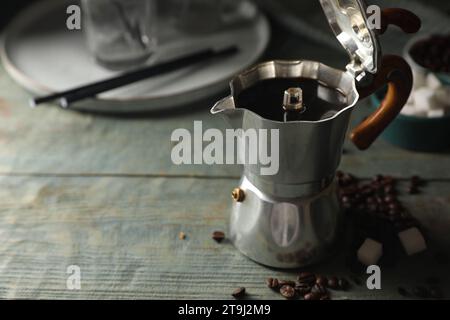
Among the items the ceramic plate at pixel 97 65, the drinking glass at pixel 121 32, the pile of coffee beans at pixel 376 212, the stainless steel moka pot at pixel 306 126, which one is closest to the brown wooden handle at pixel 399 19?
the stainless steel moka pot at pixel 306 126

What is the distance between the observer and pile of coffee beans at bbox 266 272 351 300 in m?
0.61

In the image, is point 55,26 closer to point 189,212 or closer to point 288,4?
point 288,4

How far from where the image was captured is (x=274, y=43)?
1.01 m

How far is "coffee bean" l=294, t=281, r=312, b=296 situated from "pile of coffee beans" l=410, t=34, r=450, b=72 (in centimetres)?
36

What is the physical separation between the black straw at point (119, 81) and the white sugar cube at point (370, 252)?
0.39m

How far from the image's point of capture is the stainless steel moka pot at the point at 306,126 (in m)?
0.58

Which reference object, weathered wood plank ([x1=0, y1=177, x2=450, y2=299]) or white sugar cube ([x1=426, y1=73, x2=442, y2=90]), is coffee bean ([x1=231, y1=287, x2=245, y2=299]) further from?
white sugar cube ([x1=426, y1=73, x2=442, y2=90])

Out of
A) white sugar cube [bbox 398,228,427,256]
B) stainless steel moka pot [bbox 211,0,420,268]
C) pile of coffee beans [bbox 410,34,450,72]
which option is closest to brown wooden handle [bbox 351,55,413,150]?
stainless steel moka pot [bbox 211,0,420,268]

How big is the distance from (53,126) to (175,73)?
184 millimetres

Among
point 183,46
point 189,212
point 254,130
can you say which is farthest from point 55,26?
point 254,130

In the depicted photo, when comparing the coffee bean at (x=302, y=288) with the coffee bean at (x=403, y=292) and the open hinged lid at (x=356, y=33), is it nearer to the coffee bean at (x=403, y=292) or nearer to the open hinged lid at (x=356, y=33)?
the coffee bean at (x=403, y=292)

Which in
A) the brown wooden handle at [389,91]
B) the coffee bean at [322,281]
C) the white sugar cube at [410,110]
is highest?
the brown wooden handle at [389,91]

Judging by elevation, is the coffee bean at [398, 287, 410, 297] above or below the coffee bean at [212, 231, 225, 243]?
below

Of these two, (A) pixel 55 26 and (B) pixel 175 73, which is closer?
(B) pixel 175 73
